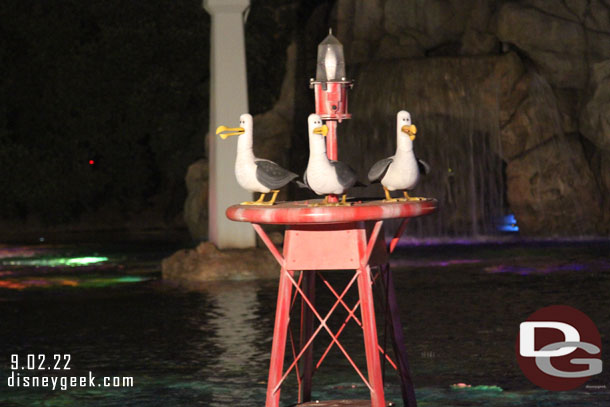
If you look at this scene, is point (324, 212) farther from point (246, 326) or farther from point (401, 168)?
point (246, 326)

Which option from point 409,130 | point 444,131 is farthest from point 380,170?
point 444,131

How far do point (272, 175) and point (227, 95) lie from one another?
10.1 m

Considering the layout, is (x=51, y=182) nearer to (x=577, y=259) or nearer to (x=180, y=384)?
(x=577, y=259)

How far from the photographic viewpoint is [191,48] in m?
30.4

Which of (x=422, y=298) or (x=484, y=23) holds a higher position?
(x=484, y=23)

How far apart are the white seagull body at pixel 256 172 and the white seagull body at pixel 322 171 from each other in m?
0.35

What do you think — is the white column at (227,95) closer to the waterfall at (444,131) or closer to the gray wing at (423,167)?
the waterfall at (444,131)

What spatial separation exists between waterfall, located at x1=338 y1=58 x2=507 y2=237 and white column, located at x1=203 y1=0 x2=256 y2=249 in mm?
6840

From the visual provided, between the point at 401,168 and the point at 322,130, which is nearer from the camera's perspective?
the point at 322,130

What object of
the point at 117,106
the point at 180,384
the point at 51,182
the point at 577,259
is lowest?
the point at 180,384

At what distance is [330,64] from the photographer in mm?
8195

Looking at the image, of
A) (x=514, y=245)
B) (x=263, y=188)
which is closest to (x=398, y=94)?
(x=514, y=245)

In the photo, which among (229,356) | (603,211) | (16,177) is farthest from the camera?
(16,177)

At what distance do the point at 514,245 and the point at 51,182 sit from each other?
1274 cm
